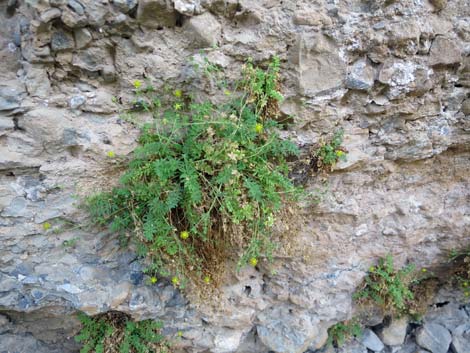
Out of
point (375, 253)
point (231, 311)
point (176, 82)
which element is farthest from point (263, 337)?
point (176, 82)

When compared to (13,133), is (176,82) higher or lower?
higher

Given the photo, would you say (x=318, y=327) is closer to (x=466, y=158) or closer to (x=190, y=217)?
(x=190, y=217)

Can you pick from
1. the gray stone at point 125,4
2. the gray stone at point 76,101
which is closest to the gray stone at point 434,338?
the gray stone at point 76,101

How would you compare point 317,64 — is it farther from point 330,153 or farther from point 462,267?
point 462,267

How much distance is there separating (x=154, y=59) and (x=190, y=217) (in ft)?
3.68

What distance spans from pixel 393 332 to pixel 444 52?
294 cm

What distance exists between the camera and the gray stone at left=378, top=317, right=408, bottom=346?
153 inches

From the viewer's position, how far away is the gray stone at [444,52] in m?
2.72

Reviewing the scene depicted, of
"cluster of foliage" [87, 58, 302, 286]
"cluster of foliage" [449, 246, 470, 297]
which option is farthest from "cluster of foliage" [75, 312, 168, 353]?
"cluster of foliage" [449, 246, 470, 297]

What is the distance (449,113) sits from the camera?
303 cm

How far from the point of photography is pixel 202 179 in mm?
2398

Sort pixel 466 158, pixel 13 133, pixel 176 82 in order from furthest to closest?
pixel 466 158 → pixel 176 82 → pixel 13 133

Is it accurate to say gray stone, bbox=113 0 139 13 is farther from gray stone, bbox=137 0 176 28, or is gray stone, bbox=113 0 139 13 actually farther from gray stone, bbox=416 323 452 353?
gray stone, bbox=416 323 452 353

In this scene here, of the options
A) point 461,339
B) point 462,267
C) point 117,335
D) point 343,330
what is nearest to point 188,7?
point 117,335
